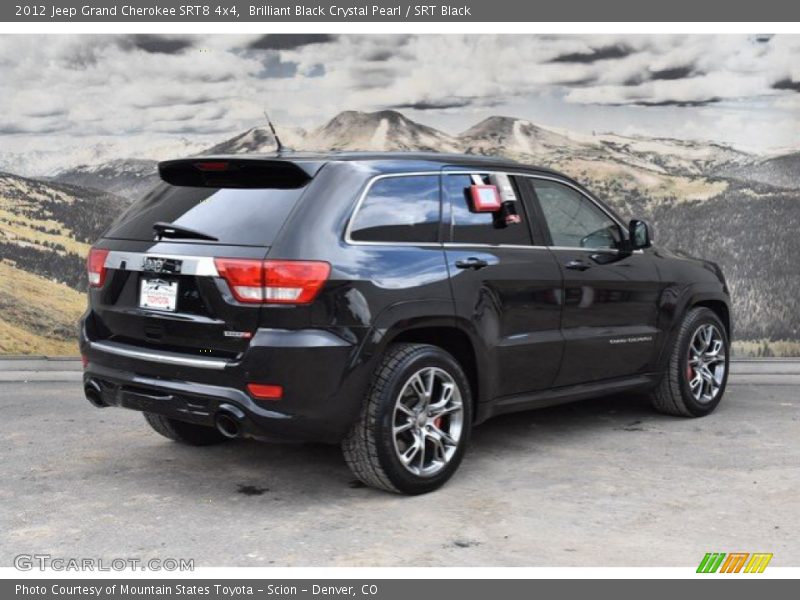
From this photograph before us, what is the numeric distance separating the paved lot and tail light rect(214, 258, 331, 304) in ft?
3.51

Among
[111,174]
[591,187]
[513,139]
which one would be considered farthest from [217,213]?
[591,187]

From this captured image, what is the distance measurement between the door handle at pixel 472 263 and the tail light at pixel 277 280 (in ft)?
3.10

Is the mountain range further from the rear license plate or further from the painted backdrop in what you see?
the rear license plate

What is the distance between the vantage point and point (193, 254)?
17.1 feet

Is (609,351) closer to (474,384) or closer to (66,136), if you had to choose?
(474,384)

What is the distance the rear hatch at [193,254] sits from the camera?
5082 millimetres

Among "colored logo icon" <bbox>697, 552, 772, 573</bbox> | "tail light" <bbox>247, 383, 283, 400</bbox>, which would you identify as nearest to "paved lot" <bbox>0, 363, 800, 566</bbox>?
"colored logo icon" <bbox>697, 552, 772, 573</bbox>

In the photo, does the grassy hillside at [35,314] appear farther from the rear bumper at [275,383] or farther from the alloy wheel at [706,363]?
the alloy wheel at [706,363]

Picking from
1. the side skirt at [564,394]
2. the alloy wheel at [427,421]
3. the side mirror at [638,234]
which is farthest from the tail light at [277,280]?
the side mirror at [638,234]

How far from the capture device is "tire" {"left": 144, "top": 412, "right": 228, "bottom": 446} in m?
6.47

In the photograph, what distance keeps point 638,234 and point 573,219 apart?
0.50m

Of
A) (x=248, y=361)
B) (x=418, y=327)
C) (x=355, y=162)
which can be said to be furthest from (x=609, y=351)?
(x=248, y=361)

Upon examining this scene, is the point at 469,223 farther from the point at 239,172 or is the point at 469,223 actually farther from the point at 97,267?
the point at 97,267

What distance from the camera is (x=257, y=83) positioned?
988cm
